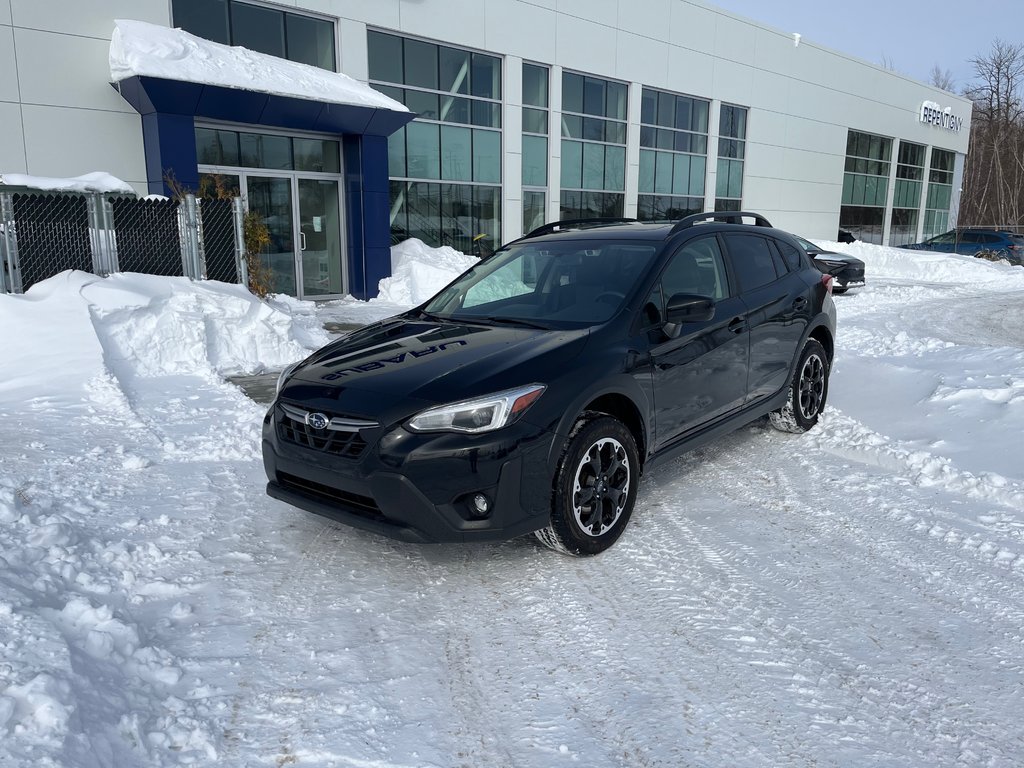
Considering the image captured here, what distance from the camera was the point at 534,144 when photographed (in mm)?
19188

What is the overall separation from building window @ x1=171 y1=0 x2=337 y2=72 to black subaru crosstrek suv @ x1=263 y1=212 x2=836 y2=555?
10307mm

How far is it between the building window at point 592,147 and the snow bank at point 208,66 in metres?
7.52

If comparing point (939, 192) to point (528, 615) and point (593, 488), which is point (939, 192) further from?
point (528, 615)

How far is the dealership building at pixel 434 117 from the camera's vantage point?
38.6 feet

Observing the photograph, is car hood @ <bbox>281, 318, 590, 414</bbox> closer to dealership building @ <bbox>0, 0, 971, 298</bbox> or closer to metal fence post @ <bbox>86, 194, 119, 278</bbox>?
metal fence post @ <bbox>86, 194, 119, 278</bbox>

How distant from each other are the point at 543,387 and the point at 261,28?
42.1 feet

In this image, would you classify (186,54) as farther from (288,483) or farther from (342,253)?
(288,483)

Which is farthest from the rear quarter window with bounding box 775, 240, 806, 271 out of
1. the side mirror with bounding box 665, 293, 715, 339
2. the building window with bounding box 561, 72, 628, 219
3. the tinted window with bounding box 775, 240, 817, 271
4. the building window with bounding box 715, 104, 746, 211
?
the building window with bounding box 715, 104, 746, 211

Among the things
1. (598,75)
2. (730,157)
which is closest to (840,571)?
(598,75)

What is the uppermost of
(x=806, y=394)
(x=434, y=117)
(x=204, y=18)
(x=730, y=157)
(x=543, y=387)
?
(x=204, y=18)

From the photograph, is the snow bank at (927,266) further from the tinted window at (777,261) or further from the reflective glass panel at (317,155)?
the tinted window at (777,261)

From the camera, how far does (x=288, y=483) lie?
4098 mm

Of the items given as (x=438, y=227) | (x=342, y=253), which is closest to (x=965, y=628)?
(x=342, y=253)

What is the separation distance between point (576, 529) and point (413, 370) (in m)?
1.16
